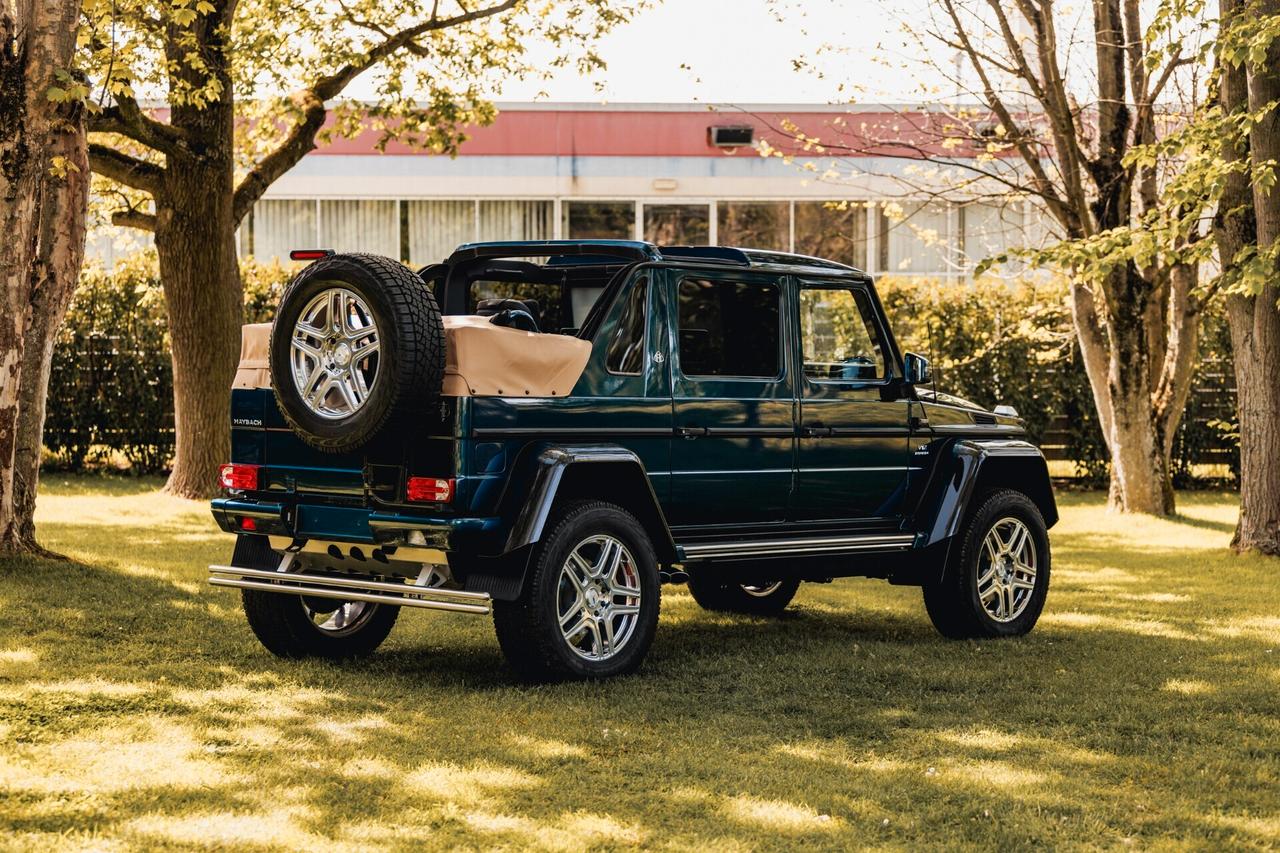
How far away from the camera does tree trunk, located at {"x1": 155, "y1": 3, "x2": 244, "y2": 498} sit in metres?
16.1

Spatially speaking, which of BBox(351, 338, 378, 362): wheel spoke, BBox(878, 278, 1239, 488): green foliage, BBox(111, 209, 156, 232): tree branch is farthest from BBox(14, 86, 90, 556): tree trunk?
BBox(878, 278, 1239, 488): green foliage

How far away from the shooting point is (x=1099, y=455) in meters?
19.4

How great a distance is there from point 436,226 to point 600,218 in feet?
8.65

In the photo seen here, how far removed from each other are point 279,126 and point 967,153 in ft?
30.2

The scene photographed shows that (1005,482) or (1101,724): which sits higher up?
(1005,482)

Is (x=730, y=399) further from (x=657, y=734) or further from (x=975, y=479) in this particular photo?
(x=657, y=734)

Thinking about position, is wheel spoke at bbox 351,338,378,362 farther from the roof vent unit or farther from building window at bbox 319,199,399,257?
building window at bbox 319,199,399,257

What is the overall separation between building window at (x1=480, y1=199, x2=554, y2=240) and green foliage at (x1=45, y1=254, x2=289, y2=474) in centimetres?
758

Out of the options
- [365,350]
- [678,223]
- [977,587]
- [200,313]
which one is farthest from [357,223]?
[365,350]

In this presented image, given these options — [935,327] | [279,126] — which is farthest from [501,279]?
[279,126]

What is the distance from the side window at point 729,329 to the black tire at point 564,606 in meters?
0.98

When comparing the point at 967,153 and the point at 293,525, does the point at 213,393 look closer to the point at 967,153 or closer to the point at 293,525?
the point at 293,525

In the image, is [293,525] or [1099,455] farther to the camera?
[1099,455]

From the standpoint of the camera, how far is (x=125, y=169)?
15820 millimetres
